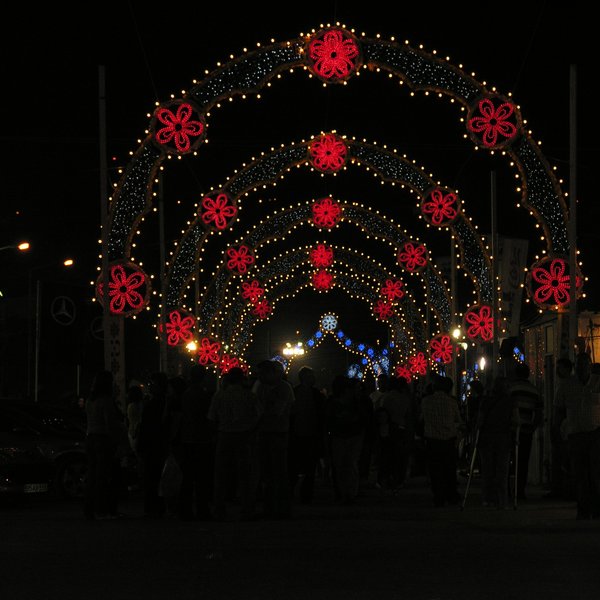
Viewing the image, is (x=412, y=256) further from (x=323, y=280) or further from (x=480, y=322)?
(x=323, y=280)

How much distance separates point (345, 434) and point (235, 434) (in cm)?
397

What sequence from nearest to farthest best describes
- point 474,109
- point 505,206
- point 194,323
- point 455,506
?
point 455,506, point 474,109, point 194,323, point 505,206

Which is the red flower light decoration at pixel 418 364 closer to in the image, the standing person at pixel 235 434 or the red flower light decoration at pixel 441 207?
the red flower light decoration at pixel 441 207

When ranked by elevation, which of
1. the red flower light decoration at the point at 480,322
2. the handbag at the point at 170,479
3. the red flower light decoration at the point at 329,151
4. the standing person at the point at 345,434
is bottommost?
the handbag at the point at 170,479

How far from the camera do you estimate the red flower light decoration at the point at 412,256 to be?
4350cm

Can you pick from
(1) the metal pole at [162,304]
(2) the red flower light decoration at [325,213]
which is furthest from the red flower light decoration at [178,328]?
(2) the red flower light decoration at [325,213]

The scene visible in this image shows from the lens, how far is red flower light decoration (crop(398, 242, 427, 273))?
143ft

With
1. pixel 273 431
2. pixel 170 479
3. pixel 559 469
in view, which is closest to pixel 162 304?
pixel 559 469

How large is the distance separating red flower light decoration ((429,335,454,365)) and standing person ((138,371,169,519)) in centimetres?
2640

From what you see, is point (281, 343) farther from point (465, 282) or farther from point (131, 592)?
point (131, 592)

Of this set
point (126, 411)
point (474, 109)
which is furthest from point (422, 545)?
point (126, 411)

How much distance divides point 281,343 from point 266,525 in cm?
9430

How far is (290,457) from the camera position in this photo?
22.2m

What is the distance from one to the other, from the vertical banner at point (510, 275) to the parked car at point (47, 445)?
33.5 feet
